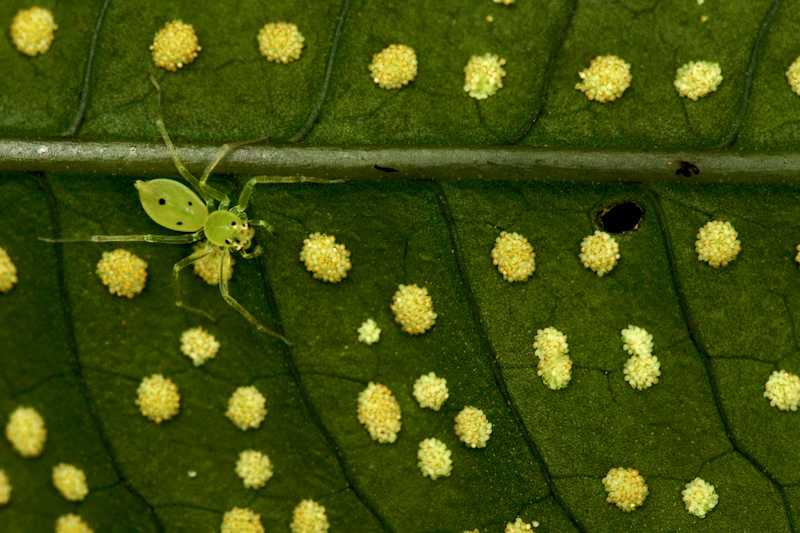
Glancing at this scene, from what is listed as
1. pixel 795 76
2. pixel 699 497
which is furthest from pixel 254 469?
pixel 795 76

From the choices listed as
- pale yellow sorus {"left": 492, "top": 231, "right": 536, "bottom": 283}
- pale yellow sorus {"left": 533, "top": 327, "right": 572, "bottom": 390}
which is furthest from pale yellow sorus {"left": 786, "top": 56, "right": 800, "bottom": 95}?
pale yellow sorus {"left": 533, "top": 327, "right": 572, "bottom": 390}

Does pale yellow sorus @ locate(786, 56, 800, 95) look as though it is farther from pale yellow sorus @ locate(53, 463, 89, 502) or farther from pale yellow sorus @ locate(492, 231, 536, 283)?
pale yellow sorus @ locate(53, 463, 89, 502)

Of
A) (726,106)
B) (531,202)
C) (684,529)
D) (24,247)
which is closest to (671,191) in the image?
(726,106)

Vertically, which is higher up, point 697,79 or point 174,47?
point 174,47

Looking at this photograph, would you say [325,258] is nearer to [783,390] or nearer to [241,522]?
[241,522]

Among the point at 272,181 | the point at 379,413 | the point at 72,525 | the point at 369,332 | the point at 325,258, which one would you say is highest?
the point at 272,181

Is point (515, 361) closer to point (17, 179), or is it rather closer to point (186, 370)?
point (186, 370)

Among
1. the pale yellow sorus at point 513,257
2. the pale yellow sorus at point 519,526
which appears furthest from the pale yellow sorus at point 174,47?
the pale yellow sorus at point 519,526
